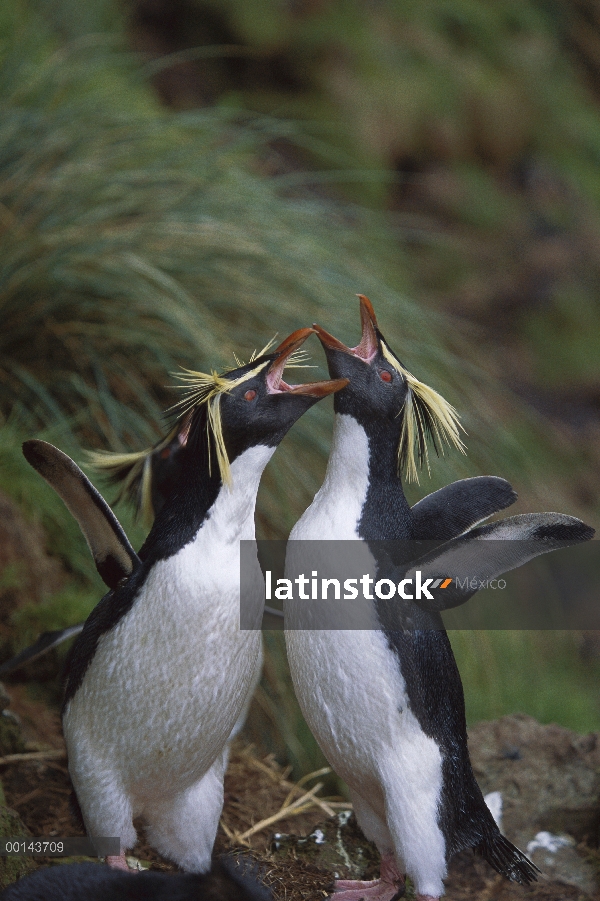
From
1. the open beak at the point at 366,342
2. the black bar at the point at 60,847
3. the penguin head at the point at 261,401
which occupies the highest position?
the open beak at the point at 366,342

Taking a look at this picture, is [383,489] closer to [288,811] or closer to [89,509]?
[89,509]

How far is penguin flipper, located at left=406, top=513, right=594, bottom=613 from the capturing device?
1194 millimetres

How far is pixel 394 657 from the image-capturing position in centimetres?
116

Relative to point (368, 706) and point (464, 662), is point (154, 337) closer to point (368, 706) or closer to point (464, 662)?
point (464, 662)

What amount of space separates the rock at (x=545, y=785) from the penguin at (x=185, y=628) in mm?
620

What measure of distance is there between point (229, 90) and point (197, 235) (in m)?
1.93

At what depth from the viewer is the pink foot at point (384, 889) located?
4.13ft

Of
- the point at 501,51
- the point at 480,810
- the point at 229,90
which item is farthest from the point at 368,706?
the point at 501,51

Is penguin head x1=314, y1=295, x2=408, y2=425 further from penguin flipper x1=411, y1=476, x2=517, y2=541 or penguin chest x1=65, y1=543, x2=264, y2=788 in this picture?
penguin chest x1=65, y1=543, x2=264, y2=788

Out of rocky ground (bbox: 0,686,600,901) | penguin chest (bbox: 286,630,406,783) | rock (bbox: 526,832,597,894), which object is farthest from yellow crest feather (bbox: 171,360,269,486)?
rock (bbox: 526,832,597,894)

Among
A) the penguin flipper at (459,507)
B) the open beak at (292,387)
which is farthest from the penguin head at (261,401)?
the penguin flipper at (459,507)

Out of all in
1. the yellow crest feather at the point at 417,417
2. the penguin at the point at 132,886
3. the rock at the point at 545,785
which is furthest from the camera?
the rock at the point at 545,785

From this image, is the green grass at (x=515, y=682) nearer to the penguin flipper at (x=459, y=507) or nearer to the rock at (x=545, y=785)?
the rock at (x=545, y=785)

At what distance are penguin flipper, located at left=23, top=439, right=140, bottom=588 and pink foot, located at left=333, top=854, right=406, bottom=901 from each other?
21.0 inches
